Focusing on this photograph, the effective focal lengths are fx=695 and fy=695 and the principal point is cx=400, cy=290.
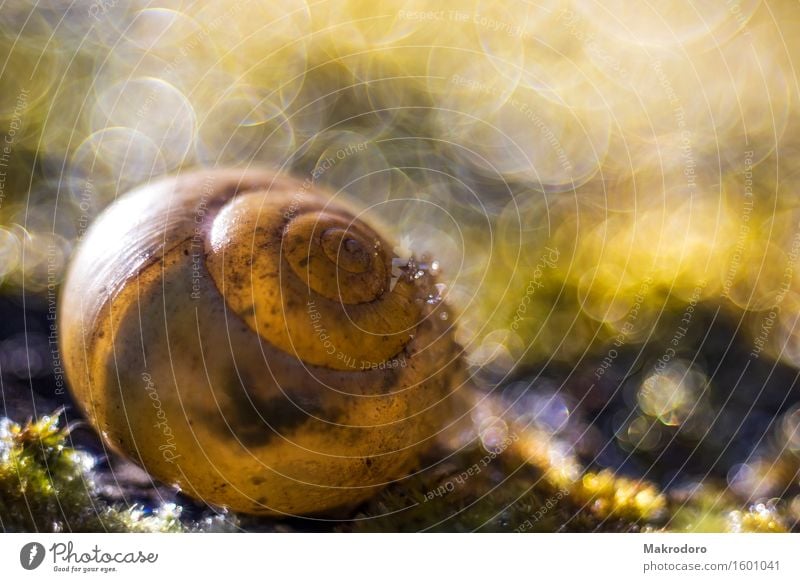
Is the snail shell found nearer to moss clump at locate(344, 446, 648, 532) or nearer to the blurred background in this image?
moss clump at locate(344, 446, 648, 532)

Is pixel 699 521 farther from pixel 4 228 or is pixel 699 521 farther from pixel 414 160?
pixel 4 228

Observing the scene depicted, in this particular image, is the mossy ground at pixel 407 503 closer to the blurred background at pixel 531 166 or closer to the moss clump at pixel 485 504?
the moss clump at pixel 485 504

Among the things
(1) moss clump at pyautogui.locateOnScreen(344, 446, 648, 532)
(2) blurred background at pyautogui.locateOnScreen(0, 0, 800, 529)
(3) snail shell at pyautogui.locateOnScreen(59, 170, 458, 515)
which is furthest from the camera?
(2) blurred background at pyautogui.locateOnScreen(0, 0, 800, 529)

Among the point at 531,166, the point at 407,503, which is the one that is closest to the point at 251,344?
the point at 407,503

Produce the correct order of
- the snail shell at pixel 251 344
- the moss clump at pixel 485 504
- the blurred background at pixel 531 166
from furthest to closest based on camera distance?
the blurred background at pixel 531 166 → the moss clump at pixel 485 504 → the snail shell at pixel 251 344

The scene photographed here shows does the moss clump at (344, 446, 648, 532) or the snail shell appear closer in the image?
the snail shell

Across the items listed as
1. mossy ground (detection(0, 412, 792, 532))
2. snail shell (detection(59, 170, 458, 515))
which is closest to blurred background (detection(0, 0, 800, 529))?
mossy ground (detection(0, 412, 792, 532))

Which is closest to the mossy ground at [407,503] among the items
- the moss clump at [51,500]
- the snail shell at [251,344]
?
the moss clump at [51,500]
